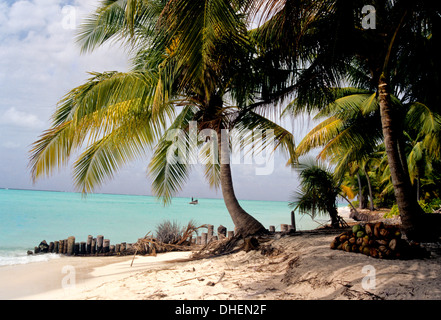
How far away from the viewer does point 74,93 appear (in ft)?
17.6

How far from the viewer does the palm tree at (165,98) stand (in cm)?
379

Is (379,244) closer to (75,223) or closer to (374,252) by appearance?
(374,252)

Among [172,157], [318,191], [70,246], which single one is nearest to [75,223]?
[70,246]

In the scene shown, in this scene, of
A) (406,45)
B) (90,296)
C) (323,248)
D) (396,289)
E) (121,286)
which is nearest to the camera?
(396,289)

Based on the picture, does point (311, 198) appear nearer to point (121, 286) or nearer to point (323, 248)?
point (323, 248)

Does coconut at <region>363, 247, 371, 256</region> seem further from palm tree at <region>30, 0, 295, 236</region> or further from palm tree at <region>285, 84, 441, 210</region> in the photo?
palm tree at <region>285, 84, 441, 210</region>

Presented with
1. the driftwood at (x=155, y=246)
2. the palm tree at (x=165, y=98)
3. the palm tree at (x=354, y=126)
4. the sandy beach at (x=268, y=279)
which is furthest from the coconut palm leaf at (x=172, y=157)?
the palm tree at (x=354, y=126)

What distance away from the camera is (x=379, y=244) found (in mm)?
4062

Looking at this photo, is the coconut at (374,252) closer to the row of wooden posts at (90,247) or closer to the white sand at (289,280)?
the white sand at (289,280)

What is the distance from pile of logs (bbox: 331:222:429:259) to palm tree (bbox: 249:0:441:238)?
1.29 metres

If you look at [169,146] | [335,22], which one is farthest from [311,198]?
[335,22]

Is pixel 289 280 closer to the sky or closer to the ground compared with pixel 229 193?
closer to the ground

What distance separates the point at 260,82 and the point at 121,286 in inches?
189

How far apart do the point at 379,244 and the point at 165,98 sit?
4371 mm
